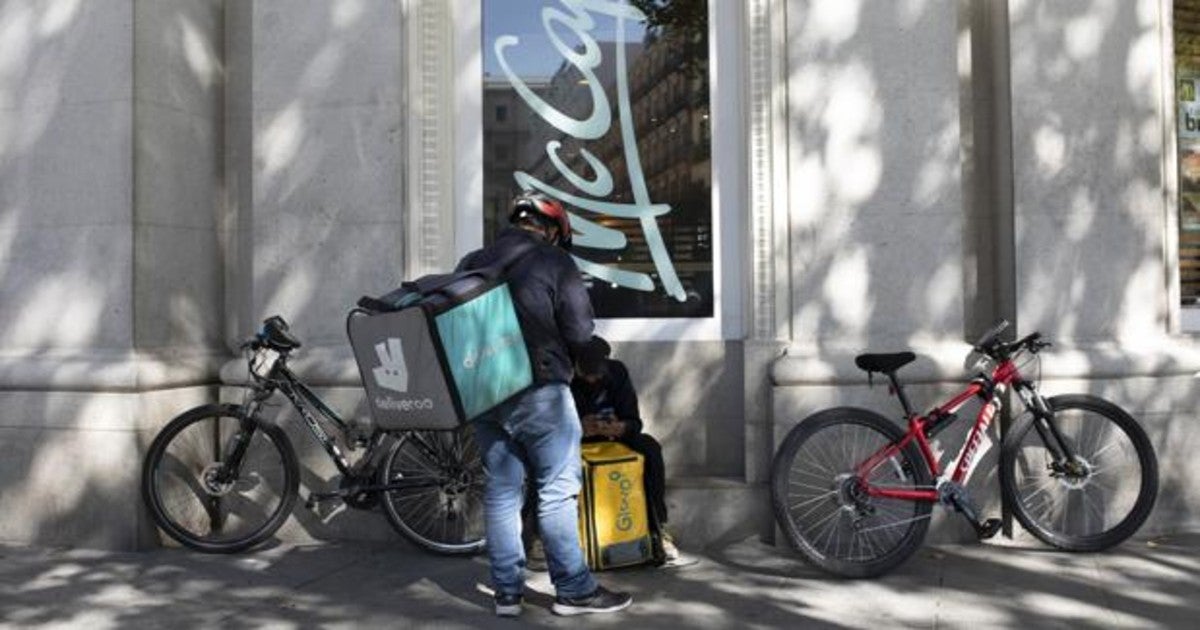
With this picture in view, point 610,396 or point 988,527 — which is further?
point 610,396

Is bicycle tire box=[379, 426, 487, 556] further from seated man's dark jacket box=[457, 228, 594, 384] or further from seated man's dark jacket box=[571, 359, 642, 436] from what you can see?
seated man's dark jacket box=[457, 228, 594, 384]

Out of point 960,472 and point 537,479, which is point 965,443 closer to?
point 960,472

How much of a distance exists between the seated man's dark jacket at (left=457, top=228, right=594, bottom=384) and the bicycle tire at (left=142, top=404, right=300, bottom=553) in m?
2.03

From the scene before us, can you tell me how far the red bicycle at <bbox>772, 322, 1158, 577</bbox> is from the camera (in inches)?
224

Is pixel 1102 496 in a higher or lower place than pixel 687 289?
lower

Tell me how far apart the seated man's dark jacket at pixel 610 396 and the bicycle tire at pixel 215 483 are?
1608 mm

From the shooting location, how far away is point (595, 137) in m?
6.96

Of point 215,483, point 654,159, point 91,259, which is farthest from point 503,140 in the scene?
point 215,483

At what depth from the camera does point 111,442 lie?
253 inches

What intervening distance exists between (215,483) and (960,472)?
12.8 ft

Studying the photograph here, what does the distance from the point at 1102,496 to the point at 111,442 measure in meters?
5.28

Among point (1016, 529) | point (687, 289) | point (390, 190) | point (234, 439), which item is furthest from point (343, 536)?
point (1016, 529)

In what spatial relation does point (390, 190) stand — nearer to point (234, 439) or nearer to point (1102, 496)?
point (234, 439)

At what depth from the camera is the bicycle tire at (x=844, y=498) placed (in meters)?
5.64
